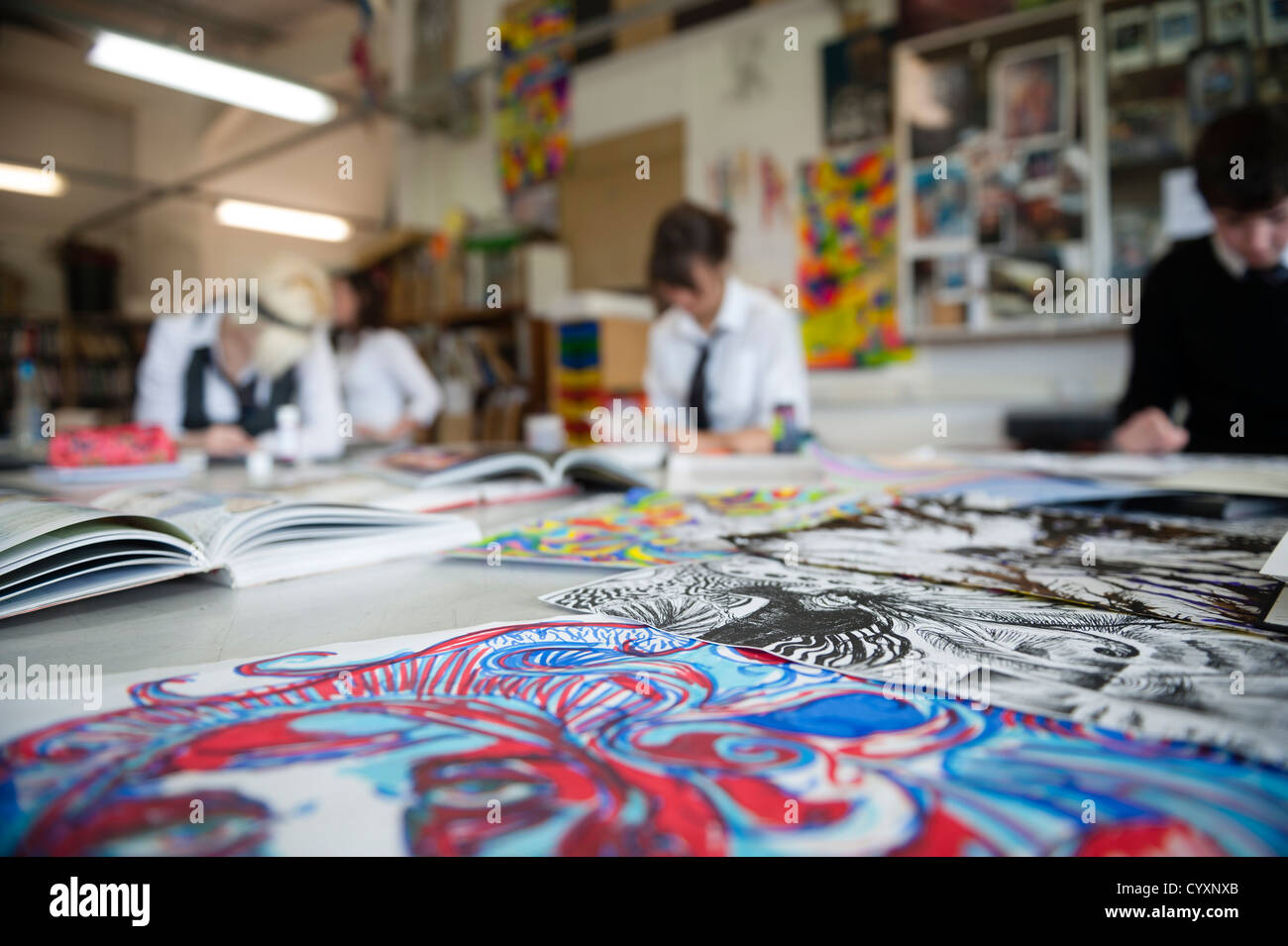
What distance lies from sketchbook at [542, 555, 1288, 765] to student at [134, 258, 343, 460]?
2.07 meters

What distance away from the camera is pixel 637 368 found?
4.08 m

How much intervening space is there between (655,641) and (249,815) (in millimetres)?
258

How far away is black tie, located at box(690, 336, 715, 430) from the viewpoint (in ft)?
8.00

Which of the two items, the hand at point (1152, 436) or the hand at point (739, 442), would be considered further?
the hand at point (739, 442)

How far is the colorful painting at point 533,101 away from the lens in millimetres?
4574

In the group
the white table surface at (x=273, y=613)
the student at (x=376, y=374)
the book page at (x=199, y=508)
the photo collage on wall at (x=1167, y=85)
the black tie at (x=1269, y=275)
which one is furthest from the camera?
the student at (x=376, y=374)

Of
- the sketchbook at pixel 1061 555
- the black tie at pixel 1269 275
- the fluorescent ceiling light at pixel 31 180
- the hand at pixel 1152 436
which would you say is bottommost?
the sketchbook at pixel 1061 555

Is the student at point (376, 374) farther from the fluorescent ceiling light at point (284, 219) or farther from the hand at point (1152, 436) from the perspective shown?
the hand at point (1152, 436)

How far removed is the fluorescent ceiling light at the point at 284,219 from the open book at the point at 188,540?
4.96 m

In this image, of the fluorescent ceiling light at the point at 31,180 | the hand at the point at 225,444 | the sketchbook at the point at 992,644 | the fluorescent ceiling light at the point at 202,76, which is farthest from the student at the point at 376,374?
the sketchbook at the point at 992,644

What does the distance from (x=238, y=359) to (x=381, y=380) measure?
3.50ft

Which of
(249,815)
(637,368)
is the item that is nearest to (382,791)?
(249,815)

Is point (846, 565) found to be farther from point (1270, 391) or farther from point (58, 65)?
point (58, 65)
